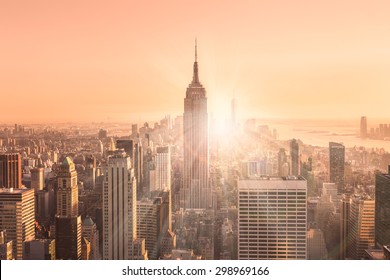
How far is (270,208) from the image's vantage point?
125 inches

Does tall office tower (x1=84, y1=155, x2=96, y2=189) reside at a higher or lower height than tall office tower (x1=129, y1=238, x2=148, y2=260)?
higher

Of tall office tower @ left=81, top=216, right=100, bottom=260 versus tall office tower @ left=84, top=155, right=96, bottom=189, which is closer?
tall office tower @ left=81, top=216, right=100, bottom=260

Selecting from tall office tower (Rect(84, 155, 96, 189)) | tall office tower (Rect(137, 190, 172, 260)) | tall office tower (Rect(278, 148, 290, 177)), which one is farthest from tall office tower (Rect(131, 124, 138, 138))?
tall office tower (Rect(278, 148, 290, 177))

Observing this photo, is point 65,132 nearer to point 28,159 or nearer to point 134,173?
point 28,159

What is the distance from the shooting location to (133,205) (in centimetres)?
341

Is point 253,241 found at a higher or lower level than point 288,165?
lower

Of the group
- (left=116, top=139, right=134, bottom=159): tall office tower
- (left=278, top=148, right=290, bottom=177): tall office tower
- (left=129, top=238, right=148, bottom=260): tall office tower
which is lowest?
(left=129, top=238, right=148, bottom=260): tall office tower

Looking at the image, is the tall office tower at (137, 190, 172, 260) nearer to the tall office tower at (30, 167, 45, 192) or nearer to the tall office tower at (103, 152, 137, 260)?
the tall office tower at (103, 152, 137, 260)

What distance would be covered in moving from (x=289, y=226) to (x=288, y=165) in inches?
16.5

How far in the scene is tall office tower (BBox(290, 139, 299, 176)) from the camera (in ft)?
10.5

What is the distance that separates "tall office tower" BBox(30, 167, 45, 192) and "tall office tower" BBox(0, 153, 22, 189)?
0.11m
